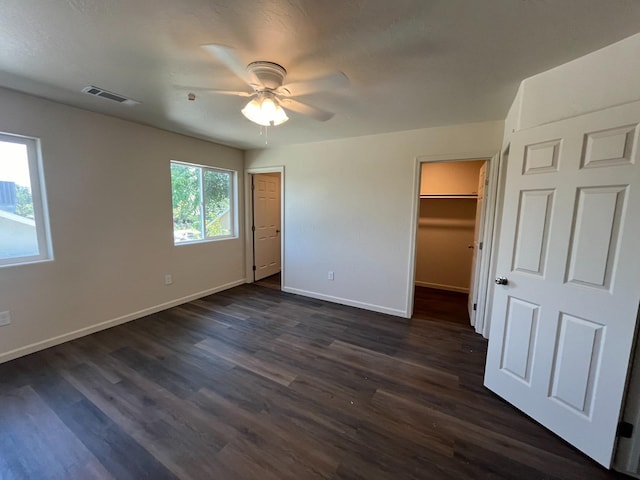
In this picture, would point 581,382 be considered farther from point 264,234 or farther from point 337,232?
point 264,234

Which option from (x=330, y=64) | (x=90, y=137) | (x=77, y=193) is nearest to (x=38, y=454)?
(x=77, y=193)

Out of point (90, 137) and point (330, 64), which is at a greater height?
point (330, 64)

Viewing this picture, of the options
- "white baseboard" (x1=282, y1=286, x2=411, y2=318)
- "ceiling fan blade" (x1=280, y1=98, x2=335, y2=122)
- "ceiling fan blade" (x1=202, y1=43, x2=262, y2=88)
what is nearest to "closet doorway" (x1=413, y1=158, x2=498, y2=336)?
"white baseboard" (x1=282, y1=286, x2=411, y2=318)

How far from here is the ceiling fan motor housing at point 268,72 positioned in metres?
1.70

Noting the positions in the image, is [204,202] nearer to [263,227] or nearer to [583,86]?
[263,227]

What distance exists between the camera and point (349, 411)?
1.91 metres

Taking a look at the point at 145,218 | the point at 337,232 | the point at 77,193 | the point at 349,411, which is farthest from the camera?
the point at 337,232

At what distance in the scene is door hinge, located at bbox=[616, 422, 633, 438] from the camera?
1475 millimetres

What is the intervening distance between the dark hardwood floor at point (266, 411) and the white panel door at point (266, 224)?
2211 mm

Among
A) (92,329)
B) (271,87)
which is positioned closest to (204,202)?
(92,329)

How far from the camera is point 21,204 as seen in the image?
2.48m

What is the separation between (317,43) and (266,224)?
390 cm

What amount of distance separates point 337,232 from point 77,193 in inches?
118

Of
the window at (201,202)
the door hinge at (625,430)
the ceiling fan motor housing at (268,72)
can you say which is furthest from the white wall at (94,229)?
the door hinge at (625,430)
